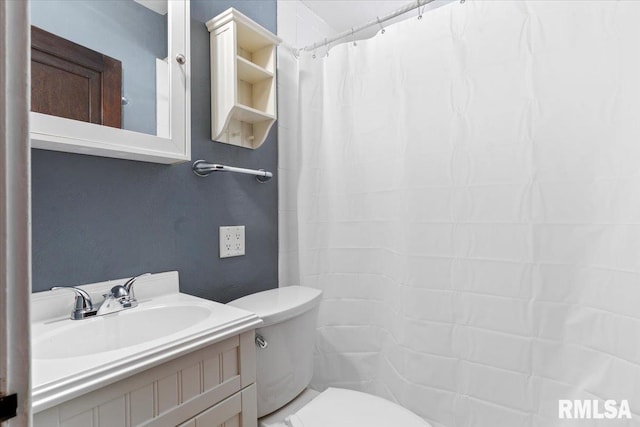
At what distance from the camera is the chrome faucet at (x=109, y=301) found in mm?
830

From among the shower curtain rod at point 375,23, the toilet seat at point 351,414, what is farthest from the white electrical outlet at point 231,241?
the shower curtain rod at point 375,23

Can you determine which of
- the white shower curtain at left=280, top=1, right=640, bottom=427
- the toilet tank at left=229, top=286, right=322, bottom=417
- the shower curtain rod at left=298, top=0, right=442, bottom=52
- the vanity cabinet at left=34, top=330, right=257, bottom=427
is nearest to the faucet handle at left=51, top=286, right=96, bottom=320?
the vanity cabinet at left=34, top=330, right=257, bottom=427

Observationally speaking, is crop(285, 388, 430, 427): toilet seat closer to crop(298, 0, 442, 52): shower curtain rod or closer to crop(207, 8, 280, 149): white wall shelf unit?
crop(207, 8, 280, 149): white wall shelf unit

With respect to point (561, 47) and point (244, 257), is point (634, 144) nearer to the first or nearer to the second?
point (561, 47)

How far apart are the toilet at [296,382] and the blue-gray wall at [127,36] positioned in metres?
0.72

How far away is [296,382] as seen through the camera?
1.19 metres

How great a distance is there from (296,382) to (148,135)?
3.27 feet

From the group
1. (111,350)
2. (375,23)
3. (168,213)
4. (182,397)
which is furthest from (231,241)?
(375,23)

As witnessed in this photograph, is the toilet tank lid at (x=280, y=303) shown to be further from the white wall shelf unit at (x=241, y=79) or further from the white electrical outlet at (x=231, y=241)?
the white wall shelf unit at (x=241, y=79)

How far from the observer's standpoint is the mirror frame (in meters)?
0.78

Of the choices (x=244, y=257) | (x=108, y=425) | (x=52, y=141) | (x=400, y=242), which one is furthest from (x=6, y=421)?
(x=400, y=242)

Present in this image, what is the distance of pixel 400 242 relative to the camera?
131 cm

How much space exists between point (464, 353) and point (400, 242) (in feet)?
1.52

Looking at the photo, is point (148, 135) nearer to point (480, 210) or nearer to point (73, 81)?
point (73, 81)
